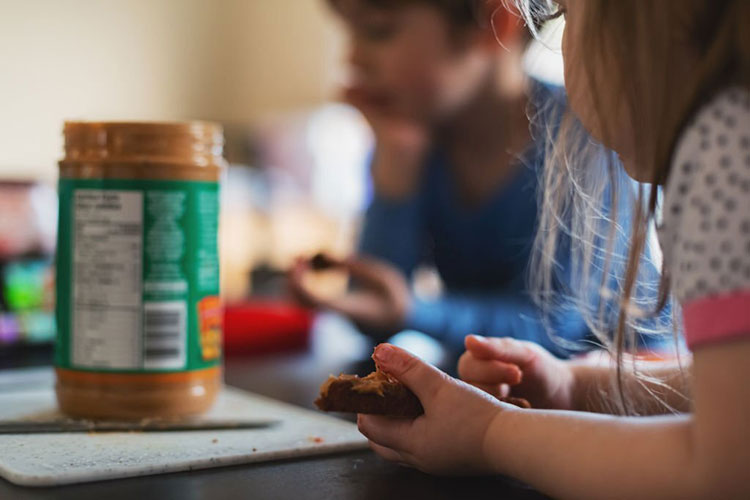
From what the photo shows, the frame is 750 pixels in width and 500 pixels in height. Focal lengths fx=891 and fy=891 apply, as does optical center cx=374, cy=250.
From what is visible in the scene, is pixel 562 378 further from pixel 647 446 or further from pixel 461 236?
pixel 461 236

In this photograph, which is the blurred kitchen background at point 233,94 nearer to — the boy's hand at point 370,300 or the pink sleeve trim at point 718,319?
the boy's hand at point 370,300

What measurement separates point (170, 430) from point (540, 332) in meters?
0.82

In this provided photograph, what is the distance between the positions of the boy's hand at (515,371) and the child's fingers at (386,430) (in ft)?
0.34

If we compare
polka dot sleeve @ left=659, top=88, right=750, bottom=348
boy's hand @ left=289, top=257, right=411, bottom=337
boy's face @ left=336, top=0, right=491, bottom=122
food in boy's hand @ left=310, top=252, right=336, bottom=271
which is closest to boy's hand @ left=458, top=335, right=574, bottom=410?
polka dot sleeve @ left=659, top=88, right=750, bottom=348

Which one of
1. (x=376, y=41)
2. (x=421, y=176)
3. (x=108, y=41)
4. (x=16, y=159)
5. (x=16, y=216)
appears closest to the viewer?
(x=16, y=216)

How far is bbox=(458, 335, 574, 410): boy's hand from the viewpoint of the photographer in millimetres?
635

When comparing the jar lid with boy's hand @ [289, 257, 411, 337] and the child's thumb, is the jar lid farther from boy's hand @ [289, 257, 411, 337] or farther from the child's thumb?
boy's hand @ [289, 257, 411, 337]

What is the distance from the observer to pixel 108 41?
3938mm

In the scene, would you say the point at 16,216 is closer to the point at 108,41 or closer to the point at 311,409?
the point at 311,409

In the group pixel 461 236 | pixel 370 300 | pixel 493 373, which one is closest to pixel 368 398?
pixel 493 373

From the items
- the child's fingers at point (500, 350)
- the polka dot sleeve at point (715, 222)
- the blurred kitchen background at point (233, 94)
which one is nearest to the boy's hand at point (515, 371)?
the child's fingers at point (500, 350)

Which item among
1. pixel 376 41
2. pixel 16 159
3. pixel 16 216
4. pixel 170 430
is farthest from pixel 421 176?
pixel 16 159

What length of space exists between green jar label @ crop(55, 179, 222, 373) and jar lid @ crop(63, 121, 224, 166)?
0.02 metres

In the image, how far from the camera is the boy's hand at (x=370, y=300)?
1285 millimetres
